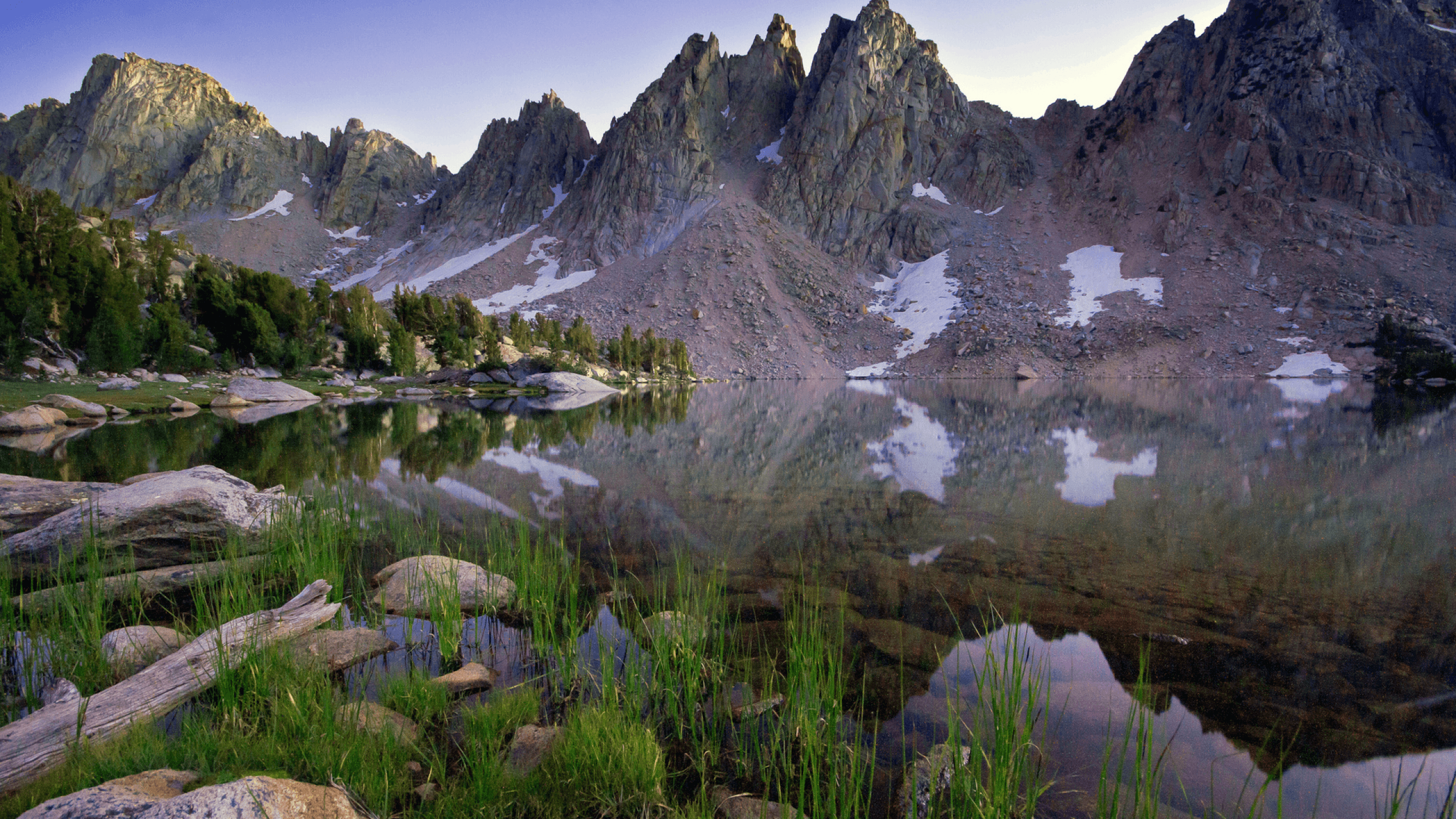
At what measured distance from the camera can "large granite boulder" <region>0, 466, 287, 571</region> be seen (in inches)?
223

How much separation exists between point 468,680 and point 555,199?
135 m

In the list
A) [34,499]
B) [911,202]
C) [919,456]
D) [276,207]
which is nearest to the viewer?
[34,499]

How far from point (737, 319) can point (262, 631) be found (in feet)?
279

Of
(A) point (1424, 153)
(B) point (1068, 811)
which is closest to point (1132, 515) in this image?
(B) point (1068, 811)

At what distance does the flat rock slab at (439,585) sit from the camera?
5.32 meters

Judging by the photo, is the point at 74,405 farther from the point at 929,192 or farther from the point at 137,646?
the point at 929,192

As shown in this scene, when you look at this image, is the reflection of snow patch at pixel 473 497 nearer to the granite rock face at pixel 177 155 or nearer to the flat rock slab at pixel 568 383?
the flat rock slab at pixel 568 383

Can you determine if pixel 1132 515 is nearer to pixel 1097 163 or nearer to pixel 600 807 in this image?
pixel 600 807

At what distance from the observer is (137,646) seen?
13.6 ft

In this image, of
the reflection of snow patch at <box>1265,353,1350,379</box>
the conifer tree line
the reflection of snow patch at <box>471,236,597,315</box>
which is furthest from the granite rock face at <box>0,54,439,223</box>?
the reflection of snow patch at <box>1265,353,1350,379</box>

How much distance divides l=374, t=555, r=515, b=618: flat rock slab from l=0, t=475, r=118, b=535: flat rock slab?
381 centimetres

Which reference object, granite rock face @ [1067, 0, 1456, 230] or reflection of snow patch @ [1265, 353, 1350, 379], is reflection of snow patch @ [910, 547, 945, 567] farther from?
granite rock face @ [1067, 0, 1456, 230]

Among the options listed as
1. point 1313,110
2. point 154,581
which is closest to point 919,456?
point 154,581

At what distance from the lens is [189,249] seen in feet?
202
